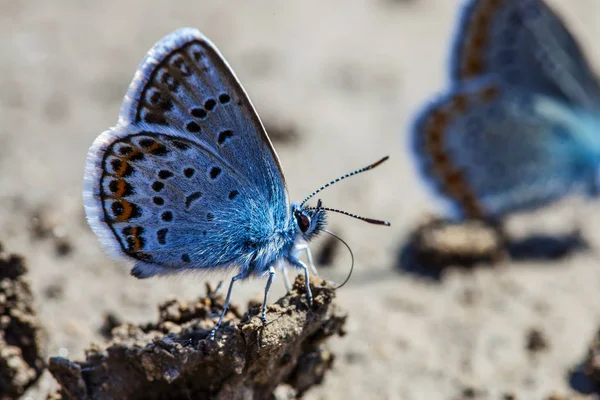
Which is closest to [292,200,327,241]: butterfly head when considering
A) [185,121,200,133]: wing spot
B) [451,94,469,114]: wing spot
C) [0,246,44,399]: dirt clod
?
[185,121,200,133]: wing spot

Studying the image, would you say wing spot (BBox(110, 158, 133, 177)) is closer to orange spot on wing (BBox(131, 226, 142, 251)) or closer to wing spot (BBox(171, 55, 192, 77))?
orange spot on wing (BBox(131, 226, 142, 251))

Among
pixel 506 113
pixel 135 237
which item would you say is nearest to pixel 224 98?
pixel 135 237

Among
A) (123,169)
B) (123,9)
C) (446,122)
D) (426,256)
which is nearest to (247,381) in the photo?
(123,169)

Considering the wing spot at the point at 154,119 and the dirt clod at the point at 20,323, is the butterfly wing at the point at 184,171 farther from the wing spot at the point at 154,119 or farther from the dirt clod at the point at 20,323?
the dirt clod at the point at 20,323

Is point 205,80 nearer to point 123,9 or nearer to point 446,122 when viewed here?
point 446,122

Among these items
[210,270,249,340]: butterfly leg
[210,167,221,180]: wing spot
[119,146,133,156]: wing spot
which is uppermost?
[119,146,133,156]: wing spot

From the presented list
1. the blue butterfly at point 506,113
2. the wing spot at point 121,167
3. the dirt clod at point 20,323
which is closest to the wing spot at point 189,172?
the wing spot at point 121,167

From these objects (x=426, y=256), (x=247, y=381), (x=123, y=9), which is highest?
(x=123, y=9)
